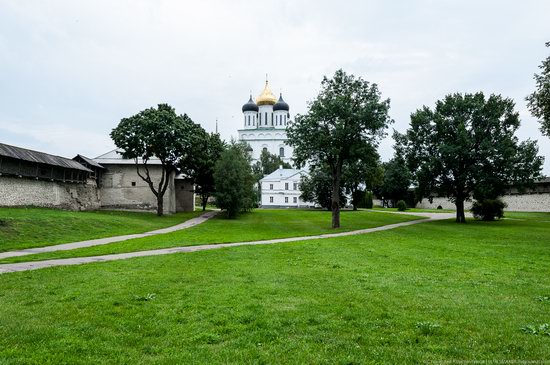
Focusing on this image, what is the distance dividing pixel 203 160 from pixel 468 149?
29.0 metres

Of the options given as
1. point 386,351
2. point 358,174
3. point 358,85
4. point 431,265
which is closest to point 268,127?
point 358,174

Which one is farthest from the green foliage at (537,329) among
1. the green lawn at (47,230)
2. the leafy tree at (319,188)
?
the leafy tree at (319,188)

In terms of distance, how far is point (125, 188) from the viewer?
165 feet

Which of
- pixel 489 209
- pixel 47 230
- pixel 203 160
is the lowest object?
pixel 47 230

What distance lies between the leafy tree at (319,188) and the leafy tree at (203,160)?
18599 millimetres

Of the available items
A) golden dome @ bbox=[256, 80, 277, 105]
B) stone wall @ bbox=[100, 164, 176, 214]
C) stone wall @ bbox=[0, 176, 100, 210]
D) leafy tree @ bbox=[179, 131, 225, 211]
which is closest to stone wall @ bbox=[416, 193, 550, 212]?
leafy tree @ bbox=[179, 131, 225, 211]

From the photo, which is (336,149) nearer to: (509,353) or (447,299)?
(447,299)

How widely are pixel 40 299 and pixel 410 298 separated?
7073 mm

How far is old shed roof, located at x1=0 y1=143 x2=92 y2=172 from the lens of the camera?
109ft

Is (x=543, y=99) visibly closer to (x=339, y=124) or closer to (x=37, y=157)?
(x=339, y=124)

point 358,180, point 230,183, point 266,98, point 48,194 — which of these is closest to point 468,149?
point 230,183

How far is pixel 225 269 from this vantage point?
11961 millimetres

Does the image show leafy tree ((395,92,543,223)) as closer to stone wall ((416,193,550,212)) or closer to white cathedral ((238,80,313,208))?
stone wall ((416,193,550,212))

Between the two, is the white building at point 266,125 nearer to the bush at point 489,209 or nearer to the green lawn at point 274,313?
the bush at point 489,209
